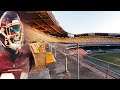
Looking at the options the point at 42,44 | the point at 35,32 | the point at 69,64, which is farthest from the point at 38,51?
the point at 69,64

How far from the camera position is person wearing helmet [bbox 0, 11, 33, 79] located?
15.9 ft

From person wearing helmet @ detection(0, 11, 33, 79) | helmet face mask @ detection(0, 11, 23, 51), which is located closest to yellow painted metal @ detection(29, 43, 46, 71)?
person wearing helmet @ detection(0, 11, 33, 79)

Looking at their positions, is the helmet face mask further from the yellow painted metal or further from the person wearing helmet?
the yellow painted metal

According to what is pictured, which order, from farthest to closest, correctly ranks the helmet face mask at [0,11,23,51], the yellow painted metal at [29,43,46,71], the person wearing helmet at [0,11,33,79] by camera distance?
the yellow painted metal at [29,43,46,71] < the helmet face mask at [0,11,23,51] < the person wearing helmet at [0,11,33,79]

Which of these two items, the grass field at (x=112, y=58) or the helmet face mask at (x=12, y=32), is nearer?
the helmet face mask at (x=12, y=32)

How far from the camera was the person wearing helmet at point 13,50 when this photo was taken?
4855mm

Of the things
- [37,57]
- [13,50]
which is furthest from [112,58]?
[13,50]

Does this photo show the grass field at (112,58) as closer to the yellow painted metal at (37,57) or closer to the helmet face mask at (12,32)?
the yellow painted metal at (37,57)

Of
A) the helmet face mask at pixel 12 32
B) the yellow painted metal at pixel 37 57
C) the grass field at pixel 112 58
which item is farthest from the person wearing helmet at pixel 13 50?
the grass field at pixel 112 58

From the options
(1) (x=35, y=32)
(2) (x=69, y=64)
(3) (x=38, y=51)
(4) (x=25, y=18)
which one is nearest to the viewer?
(4) (x=25, y=18)
